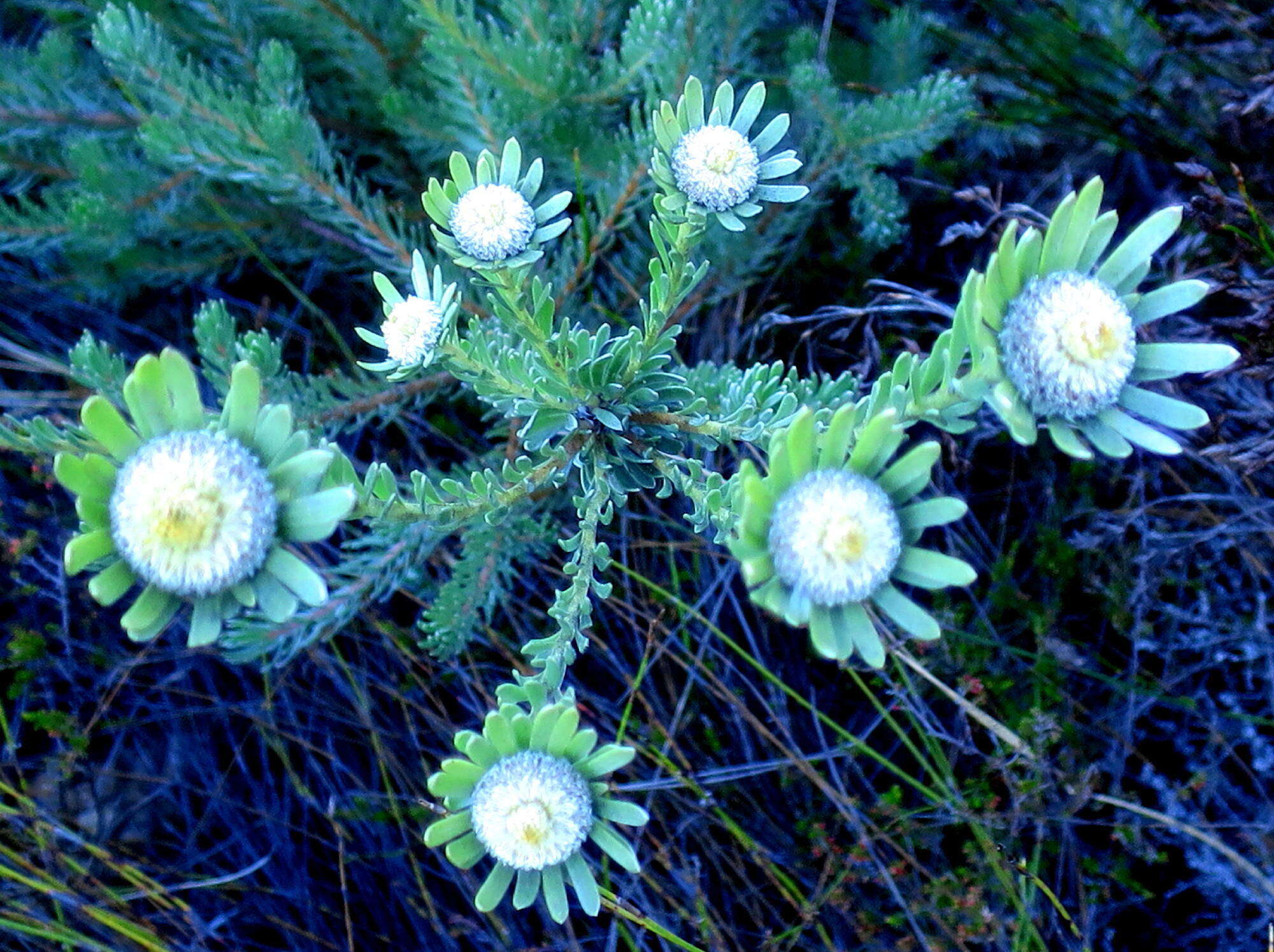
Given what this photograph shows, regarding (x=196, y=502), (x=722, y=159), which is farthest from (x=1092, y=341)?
(x=196, y=502)

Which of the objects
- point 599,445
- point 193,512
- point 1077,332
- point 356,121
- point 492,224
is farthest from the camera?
point 356,121

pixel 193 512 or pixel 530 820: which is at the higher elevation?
pixel 193 512

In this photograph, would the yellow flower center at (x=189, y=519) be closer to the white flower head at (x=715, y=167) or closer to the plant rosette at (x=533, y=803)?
the plant rosette at (x=533, y=803)

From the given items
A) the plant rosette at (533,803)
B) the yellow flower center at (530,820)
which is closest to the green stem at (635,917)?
the plant rosette at (533,803)

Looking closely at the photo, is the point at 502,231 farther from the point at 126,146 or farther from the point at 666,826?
the point at 126,146

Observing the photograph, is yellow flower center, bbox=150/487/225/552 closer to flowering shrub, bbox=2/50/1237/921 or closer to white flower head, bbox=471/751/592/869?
flowering shrub, bbox=2/50/1237/921

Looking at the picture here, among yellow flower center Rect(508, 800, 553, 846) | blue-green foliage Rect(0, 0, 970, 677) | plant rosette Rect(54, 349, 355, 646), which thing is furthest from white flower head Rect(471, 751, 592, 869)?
plant rosette Rect(54, 349, 355, 646)

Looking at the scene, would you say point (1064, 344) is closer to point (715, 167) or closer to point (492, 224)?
point (715, 167)
